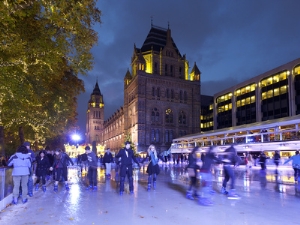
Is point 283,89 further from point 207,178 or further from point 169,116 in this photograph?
point 207,178

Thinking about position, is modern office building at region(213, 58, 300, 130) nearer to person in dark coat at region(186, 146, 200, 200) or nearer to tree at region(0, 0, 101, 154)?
person in dark coat at region(186, 146, 200, 200)

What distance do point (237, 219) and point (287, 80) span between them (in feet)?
148

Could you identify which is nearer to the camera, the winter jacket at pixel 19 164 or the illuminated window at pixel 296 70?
the winter jacket at pixel 19 164

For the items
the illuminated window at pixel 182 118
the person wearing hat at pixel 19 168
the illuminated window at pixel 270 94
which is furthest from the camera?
the illuminated window at pixel 182 118

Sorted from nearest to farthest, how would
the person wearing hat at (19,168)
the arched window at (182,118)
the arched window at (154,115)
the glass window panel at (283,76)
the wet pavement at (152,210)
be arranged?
the wet pavement at (152,210) → the person wearing hat at (19,168) → the glass window panel at (283,76) → the arched window at (154,115) → the arched window at (182,118)

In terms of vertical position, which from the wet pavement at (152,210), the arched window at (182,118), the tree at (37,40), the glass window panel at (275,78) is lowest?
the wet pavement at (152,210)

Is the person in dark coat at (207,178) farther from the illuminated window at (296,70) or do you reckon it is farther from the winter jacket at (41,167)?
the illuminated window at (296,70)

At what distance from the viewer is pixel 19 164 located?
8008mm

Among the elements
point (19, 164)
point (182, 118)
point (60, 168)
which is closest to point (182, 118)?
point (182, 118)

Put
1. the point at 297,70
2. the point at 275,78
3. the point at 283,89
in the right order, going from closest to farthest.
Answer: the point at 297,70
the point at 283,89
the point at 275,78

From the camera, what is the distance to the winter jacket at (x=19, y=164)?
796 cm

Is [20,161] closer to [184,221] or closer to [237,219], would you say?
[184,221]

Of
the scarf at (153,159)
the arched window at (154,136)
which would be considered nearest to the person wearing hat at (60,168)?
the scarf at (153,159)

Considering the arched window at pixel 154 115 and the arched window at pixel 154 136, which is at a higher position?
the arched window at pixel 154 115
